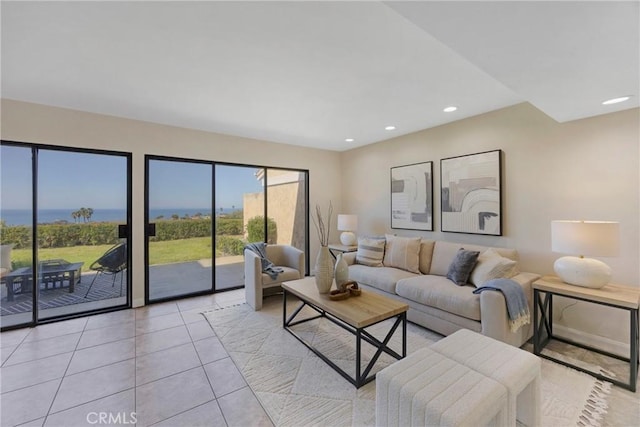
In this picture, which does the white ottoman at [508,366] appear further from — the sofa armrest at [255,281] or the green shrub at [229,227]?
the green shrub at [229,227]

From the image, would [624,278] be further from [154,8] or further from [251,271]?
[154,8]

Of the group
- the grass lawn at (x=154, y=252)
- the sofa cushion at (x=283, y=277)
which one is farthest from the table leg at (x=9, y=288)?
the sofa cushion at (x=283, y=277)

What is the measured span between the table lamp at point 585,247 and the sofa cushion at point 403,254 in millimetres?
1483

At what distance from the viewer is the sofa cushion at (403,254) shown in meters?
3.63

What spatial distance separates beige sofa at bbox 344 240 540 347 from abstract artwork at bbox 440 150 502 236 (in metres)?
0.34

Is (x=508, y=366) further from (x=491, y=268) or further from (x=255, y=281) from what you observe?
(x=255, y=281)

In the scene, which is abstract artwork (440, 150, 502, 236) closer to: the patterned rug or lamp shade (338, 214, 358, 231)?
lamp shade (338, 214, 358, 231)

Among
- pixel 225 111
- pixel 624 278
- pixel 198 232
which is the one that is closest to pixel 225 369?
pixel 198 232

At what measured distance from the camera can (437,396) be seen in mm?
1300

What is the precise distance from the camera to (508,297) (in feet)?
7.63

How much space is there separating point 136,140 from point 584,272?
527 cm

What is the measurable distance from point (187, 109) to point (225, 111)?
45cm

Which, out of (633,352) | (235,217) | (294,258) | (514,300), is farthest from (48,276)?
(633,352)

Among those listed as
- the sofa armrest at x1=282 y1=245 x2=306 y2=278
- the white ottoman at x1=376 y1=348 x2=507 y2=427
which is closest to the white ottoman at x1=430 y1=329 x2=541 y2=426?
the white ottoman at x1=376 y1=348 x2=507 y2=427
